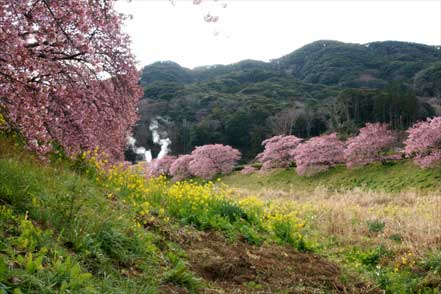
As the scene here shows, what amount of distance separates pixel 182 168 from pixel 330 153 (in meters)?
21.0

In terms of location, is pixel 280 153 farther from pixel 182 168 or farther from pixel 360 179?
pixel 182 168

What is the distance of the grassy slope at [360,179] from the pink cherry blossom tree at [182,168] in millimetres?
10407

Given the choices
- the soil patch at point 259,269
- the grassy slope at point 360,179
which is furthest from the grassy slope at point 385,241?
the grassy slope at point 360,179

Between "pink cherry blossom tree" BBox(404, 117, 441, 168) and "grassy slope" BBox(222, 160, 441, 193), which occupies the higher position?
"pink cherry blossom tree" BBox(404, 117, 441, 168)

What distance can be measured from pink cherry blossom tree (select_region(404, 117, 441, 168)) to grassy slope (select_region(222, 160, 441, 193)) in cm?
69

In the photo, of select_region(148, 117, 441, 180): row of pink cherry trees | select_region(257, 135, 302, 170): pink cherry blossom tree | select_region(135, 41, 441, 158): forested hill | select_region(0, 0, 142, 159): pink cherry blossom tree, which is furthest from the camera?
select_region(135, 41, 441, 158): forested hill

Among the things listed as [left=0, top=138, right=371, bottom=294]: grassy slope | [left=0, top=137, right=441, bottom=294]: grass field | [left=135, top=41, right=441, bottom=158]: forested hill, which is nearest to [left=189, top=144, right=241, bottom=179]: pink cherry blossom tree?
[left=135, top=41, right=441, bottom=158]: forested hill

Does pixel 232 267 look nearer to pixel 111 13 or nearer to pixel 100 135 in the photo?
pixel 100 135

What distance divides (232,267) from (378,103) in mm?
58417

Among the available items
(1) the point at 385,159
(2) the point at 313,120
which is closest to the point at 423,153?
(1) the point at 385,159

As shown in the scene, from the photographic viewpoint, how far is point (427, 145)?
2631cm

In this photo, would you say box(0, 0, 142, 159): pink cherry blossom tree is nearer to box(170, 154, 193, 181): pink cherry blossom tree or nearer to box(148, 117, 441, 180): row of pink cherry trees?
box(148, 117, 441, 180): row of pink cherry trees

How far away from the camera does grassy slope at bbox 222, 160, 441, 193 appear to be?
24344mm

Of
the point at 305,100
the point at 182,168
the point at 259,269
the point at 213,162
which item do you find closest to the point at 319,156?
the point at 213,162
